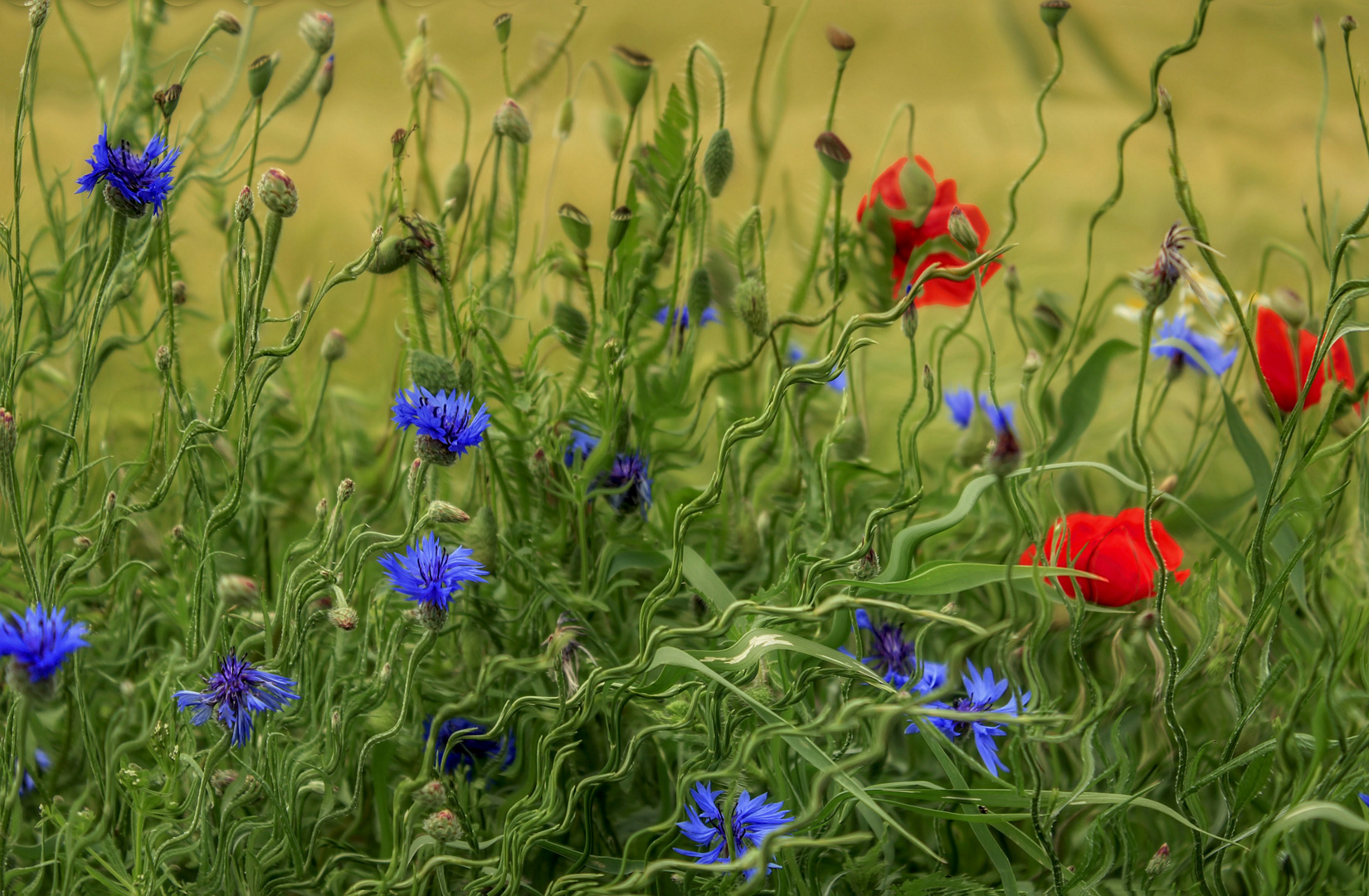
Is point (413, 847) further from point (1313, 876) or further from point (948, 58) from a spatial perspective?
point (948, 58)

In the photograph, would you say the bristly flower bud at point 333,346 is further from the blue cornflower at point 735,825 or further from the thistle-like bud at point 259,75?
the blue cornflower at point 735,825

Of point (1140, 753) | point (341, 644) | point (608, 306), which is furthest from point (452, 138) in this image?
point (1140, 753)

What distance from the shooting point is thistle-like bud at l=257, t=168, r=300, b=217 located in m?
0.34

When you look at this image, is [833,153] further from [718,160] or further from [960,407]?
[960,407]

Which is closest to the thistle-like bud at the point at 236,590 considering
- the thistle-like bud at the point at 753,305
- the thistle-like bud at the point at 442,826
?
the thistle-like bud at the point at 442,826

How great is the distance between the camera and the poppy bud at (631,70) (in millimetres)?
472

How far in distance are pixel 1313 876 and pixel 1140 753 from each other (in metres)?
0.10

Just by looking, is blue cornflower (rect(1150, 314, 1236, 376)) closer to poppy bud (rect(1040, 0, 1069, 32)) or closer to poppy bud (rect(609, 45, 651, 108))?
poppy bud (rect(1040, 0, 1069, 32))

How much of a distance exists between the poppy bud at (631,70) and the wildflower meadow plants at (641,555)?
2 centimetres

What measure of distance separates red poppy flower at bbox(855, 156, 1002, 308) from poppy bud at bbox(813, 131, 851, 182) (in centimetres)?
9

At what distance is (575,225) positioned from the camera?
0.46 metres

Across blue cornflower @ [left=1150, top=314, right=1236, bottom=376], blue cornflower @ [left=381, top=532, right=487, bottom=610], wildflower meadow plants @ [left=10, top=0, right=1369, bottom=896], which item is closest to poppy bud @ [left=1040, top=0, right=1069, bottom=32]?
wildflower meadow plants @ [left=10, top=0, right=1369, bottom=896]

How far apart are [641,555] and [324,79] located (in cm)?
32

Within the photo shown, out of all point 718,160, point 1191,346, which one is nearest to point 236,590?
point 718,160
